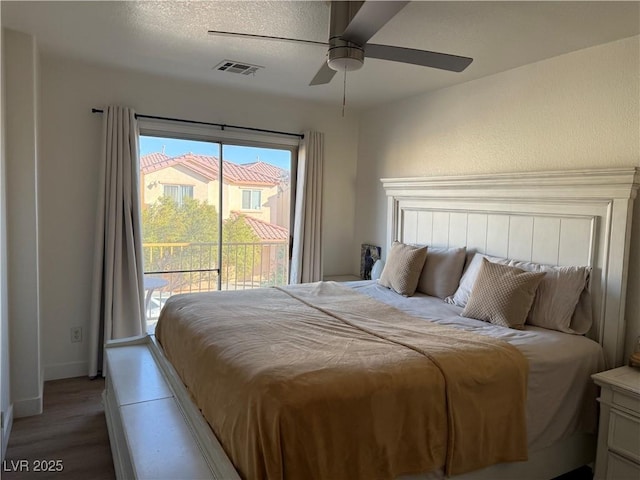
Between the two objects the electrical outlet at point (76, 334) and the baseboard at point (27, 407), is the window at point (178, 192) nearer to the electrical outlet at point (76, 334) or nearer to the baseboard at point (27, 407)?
the electrical outlet at point (76, 334)

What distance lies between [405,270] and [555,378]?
53.1 inches

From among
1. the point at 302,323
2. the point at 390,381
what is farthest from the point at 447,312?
the point at 390,381

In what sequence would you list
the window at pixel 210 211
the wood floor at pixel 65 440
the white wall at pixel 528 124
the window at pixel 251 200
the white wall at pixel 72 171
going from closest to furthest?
the wood floor at pixel 65 440 → the white wall at pixel 528 124 → the white wall at pixel 72 171 → the window at pixel 210 211 → the window at pixel 251 200

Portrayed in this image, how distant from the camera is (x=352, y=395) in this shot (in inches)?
63.3

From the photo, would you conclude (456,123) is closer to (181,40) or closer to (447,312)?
(447,312)

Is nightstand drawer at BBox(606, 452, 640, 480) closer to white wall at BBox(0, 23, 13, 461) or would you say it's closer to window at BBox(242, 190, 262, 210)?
white wall at BBox(0, 23, 13, 461)

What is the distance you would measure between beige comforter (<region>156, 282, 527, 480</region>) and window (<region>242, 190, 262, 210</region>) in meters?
2.07

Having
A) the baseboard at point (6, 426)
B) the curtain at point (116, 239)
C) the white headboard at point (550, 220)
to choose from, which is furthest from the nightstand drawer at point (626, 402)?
the curtain at point (116, 239)

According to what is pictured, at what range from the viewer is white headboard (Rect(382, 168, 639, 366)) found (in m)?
2.38

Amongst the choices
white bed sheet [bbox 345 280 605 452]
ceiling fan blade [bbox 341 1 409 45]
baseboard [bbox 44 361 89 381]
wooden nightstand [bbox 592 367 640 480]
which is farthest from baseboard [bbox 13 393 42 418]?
wooden nightstand [bbox 592 367 640 480]

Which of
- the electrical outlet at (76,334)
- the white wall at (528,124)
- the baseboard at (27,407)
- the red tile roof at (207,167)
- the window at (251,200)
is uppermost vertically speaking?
the white wall at (528,124)

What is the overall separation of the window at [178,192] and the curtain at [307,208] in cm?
107

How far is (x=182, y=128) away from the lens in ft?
12.6

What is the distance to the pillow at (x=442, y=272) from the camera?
124 inches
